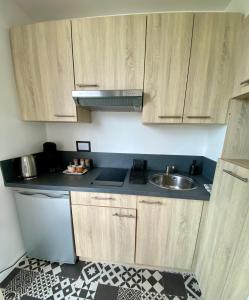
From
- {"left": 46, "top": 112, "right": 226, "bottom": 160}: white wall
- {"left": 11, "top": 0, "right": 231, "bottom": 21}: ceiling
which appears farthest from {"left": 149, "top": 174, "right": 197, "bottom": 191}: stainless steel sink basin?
{"left": 11, "top": 0, "right": 231, "bottom": 21}: ceiling

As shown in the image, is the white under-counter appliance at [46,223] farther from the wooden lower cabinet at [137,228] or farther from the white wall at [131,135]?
the white wall at [131,135]

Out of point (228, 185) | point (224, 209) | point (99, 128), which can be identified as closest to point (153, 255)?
point (224, 209)

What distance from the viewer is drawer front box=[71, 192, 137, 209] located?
4.14ft

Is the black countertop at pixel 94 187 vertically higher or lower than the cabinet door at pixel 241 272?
higher

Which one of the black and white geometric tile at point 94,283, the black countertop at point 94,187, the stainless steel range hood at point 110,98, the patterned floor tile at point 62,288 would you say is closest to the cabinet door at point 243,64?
the stainless steel range hood at point 110,98

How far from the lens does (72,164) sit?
181cm

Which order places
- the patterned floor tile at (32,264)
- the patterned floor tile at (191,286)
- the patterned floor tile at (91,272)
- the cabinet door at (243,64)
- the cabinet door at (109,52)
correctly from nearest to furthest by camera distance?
the cabinet door at (243,64), the cabinet door at (109,52), the patterned floor tile at (191,286), the patterned floor tile at (91,272), the patterned floor tile at (32,264)

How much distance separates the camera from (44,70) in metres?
1.32

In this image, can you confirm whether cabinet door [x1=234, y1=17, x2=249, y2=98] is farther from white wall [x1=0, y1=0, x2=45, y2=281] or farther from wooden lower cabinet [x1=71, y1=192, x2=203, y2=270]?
white wall [x1=0, y1=0, x2=45, y2=281]

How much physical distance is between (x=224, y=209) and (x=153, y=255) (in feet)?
2.71

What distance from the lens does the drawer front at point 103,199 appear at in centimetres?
126

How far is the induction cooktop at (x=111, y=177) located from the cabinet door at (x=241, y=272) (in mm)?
899

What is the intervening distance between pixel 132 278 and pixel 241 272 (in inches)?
40.0

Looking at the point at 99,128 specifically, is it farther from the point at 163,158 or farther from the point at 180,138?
the point at 180,138
